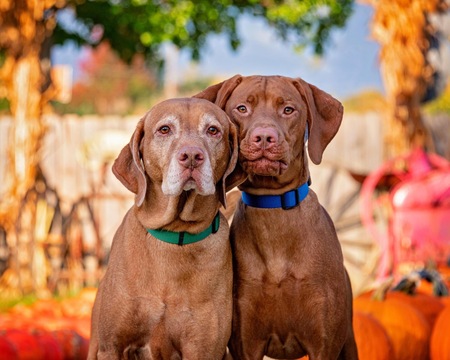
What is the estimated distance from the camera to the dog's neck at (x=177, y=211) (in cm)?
425

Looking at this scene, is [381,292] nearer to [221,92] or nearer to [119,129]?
[221,92]

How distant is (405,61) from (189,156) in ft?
26.2

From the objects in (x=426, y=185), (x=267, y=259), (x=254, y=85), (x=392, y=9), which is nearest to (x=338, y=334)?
(x=267, y=259)

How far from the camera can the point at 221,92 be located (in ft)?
15.0

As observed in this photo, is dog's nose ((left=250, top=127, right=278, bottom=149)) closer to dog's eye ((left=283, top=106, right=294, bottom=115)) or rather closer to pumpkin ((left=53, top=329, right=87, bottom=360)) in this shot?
dog's eye ((left=283, top=106, right=294, bottom=115))

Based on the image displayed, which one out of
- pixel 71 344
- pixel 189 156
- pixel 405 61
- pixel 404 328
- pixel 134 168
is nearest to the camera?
pixel 189 156

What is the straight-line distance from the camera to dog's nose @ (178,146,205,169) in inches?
157

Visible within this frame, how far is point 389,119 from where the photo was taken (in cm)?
1188

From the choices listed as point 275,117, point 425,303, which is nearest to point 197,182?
point 275,117

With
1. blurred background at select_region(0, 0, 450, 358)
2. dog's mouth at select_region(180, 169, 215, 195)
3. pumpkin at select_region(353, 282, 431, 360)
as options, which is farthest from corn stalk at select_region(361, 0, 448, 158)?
dog's mouth at select_region(180, 169, 215, 195)

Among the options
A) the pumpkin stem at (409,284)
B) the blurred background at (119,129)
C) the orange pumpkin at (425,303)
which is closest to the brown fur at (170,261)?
the orange pumpkin at (425,303)

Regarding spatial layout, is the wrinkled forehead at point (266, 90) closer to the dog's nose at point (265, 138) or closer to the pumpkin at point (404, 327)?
the dog's nose at point (265, 138)

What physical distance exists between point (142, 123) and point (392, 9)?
7.66 metres

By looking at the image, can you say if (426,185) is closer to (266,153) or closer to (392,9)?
(392,9)
